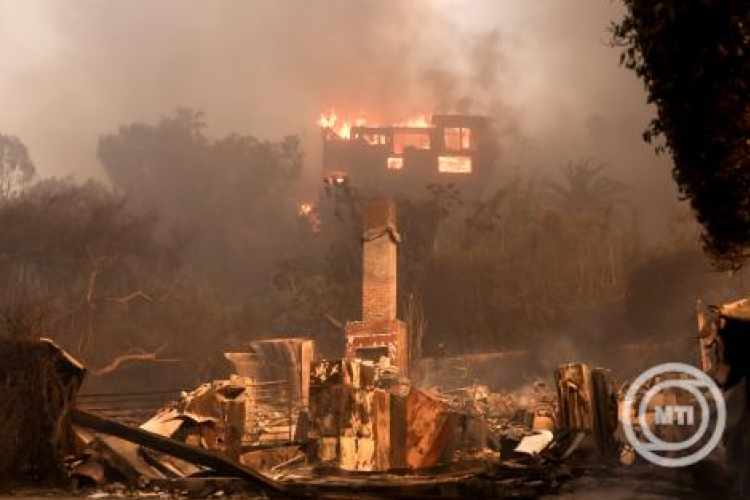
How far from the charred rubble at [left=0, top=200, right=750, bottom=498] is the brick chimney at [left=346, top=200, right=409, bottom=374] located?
3.10m

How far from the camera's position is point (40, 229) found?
120 feet

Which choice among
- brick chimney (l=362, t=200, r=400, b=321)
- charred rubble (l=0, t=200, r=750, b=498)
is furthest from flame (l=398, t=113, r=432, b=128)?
charred rubble (l=0, t=200, r=750, b=498)

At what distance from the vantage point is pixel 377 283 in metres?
25.4

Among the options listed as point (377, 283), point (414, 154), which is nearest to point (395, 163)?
point (414, 154)

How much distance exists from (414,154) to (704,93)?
170 ft

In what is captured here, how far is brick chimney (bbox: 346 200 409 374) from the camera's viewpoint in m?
24.7

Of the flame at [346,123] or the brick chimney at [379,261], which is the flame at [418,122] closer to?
the flame at [346,123]

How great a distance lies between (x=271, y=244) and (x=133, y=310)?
21.5 metres

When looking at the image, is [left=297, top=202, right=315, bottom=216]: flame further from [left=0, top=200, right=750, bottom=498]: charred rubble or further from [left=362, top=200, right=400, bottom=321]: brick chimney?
[left=0, top=200, right=750, bottom=498]: charred rubble

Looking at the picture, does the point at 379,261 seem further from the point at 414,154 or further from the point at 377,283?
the point at 414,154

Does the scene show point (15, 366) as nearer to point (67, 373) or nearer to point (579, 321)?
point (67, 373)

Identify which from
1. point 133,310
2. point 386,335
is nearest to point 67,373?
point 386,335

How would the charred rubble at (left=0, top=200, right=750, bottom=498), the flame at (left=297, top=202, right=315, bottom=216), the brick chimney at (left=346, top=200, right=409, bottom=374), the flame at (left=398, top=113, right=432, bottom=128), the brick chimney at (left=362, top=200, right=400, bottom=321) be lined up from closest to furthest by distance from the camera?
1. the charred rubble at (left=0, top=200, right=750, bottom=498)
2. the brick chimney at (left=346, top=200, right=409, bottom=374)
3. the brick chimney at (left=362, top=200, right=400, bottom=321)
4. the flame at (left=297, top=202, right=315, bottom=216)
5. the flame at (left=398, top=113, right=432, bottom=128)

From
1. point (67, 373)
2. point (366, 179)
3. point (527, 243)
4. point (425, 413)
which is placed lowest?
point (425, 413)
